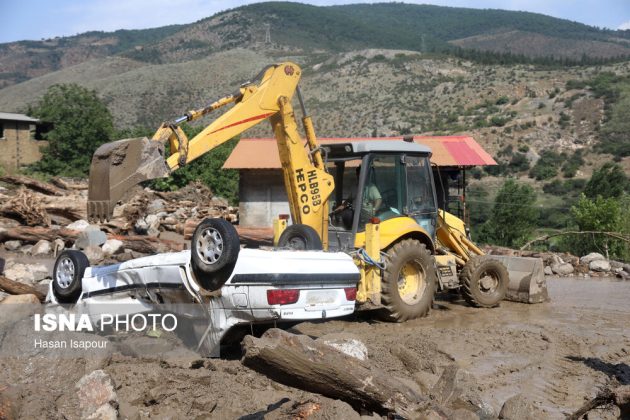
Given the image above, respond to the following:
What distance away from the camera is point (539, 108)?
63062 mm

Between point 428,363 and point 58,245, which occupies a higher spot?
point 428,363

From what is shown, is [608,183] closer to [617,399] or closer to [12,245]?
[12,245]

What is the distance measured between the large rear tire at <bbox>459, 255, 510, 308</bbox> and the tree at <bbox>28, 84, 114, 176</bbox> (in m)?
34.7

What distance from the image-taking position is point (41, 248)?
51.6 ft

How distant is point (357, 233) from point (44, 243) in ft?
32.3

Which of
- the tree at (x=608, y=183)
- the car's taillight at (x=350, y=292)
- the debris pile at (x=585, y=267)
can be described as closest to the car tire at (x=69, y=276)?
the car's taillight at (x=350, y=292)

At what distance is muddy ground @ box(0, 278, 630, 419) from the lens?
493 centimetres

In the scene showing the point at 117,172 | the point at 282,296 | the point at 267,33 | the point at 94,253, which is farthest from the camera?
the point at 267,33

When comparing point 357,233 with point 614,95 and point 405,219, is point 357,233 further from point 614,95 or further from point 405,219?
point 614,95

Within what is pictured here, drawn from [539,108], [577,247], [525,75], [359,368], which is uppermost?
[525,75]

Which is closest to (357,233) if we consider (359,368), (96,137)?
(359,368)

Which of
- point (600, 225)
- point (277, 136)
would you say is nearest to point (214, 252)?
point (277, 136)

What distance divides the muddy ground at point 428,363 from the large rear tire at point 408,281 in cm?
22

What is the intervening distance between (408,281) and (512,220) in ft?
59.4
